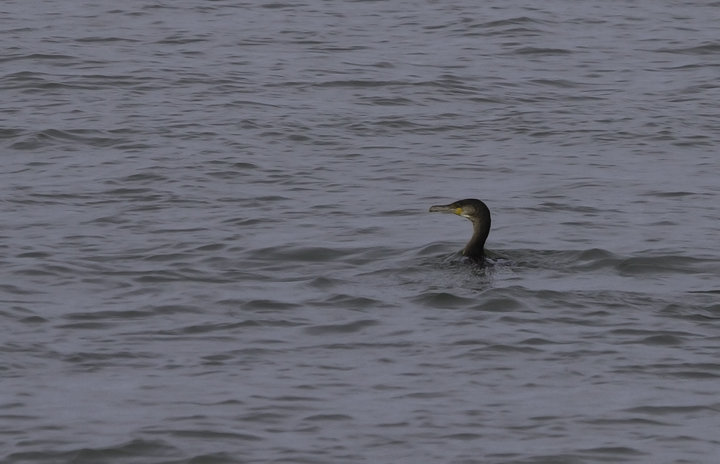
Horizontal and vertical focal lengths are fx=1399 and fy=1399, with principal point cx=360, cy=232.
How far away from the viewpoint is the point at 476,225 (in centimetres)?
1221

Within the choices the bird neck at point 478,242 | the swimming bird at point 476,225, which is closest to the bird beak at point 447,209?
the swimming bird at point 476,225

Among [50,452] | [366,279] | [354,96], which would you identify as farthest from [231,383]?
[354,96]

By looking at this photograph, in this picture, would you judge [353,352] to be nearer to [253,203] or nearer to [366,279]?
[366,279]

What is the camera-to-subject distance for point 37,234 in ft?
41.4

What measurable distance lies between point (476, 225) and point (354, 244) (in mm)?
1138

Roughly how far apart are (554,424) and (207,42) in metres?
15.1

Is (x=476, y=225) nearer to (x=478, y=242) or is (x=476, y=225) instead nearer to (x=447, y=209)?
(x=478, y=242)

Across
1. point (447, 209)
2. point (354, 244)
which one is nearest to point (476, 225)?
point (447, 209)

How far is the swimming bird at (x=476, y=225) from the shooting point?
1210cm

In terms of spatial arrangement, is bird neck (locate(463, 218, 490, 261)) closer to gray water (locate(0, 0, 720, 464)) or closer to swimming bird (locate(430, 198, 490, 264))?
swimming bird (locate(430, 198, 490, 264))

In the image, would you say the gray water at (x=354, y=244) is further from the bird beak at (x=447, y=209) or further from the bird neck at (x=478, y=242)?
the bird beak at (x=447, y=209)

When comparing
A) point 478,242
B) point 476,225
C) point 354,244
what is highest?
point 476,225

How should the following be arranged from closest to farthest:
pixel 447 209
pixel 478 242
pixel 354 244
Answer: pixel 478 242
pixel 447 209
pixel 354 244

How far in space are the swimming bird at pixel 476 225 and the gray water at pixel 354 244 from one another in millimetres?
167
